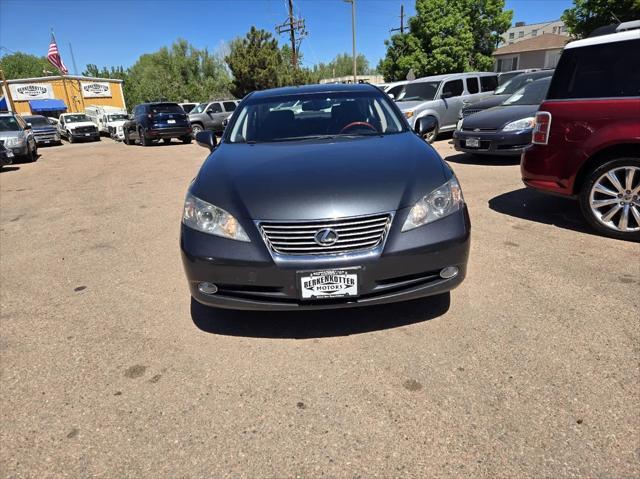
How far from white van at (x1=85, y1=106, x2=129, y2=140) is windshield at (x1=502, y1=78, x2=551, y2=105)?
23.0m

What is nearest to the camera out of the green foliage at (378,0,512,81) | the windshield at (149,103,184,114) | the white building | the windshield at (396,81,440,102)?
the windshield at (396,81,440,102)

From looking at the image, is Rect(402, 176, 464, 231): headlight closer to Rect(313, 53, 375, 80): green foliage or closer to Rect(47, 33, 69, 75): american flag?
Rect(47, 33, 69, 75): american flag

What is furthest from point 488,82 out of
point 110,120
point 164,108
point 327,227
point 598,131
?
point 110,120

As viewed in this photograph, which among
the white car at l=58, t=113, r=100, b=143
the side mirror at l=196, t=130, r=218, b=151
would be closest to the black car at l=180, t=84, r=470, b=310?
the side mirror at l=196, t=130, r=218, b=151

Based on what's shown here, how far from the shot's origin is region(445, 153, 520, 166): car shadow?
861 cm

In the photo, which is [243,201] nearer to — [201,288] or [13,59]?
[201,288]

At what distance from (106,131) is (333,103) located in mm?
29358

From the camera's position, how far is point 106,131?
94.9 ft

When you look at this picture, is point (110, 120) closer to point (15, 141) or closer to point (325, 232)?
point (15, 141)

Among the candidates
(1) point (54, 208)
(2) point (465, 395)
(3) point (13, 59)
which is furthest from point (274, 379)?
(3) point (13, 59)

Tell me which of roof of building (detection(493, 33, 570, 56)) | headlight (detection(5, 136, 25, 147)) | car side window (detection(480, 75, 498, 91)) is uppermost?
roof of building (detection(493, 33, 570, 56))

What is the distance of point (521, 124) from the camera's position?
7723mm

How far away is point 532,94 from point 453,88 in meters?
4.06

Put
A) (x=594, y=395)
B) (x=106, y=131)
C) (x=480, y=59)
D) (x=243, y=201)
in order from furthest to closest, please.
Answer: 1. (x=480, y=59)
2. (x=106, y=131)
3. (x=243, y=201)
4. (x=594, y=395)
